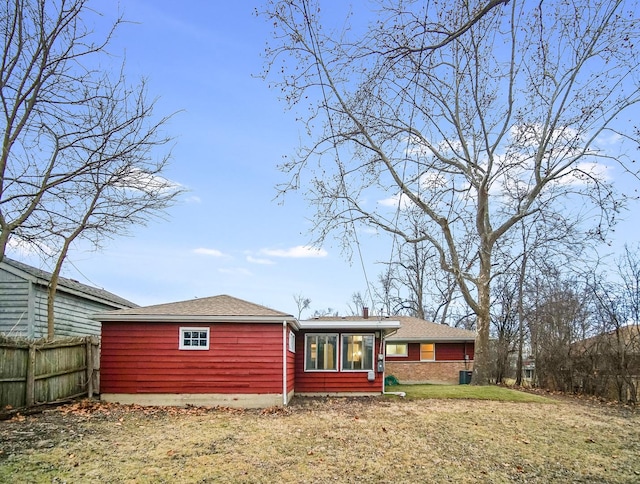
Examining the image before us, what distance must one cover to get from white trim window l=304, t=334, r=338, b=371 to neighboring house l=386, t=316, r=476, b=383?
7.65 m

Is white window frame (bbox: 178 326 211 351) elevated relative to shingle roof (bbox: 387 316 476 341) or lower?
elevated

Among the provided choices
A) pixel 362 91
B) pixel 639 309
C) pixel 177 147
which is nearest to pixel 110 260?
pixel 177 147

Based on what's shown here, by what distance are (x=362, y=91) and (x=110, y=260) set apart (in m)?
12.6

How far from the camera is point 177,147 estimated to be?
15023 millimetres

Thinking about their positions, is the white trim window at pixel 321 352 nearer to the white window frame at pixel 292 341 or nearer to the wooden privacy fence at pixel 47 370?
the white window frame at pixel 292 341

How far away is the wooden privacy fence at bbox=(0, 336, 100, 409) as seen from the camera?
36.6 ft

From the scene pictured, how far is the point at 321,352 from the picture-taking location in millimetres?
17625

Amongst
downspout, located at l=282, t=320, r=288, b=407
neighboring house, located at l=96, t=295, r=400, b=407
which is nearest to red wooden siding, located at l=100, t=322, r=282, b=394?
neighboring house, located at l=96, t=295, r=400, b=407

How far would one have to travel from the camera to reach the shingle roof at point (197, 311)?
14039mm

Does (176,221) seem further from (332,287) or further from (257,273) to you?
(257,273)

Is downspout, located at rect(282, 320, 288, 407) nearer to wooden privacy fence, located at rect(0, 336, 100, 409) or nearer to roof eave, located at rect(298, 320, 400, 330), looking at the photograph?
roof eave, located at rect(298, 320, 400, 330)

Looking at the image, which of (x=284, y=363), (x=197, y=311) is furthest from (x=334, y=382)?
(x=197, y=311)

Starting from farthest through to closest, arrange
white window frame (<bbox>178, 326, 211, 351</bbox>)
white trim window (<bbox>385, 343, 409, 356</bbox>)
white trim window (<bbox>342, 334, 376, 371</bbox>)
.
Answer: white trim window (<bbox>385, 343, 409, 356</bbox>) < white trim window (<bbox>342, 334, 376, 371</bbox>) < white window frame (<bbox>178, 326, 211, 351</bbox>)

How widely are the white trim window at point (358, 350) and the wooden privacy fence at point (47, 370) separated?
7964 mm
